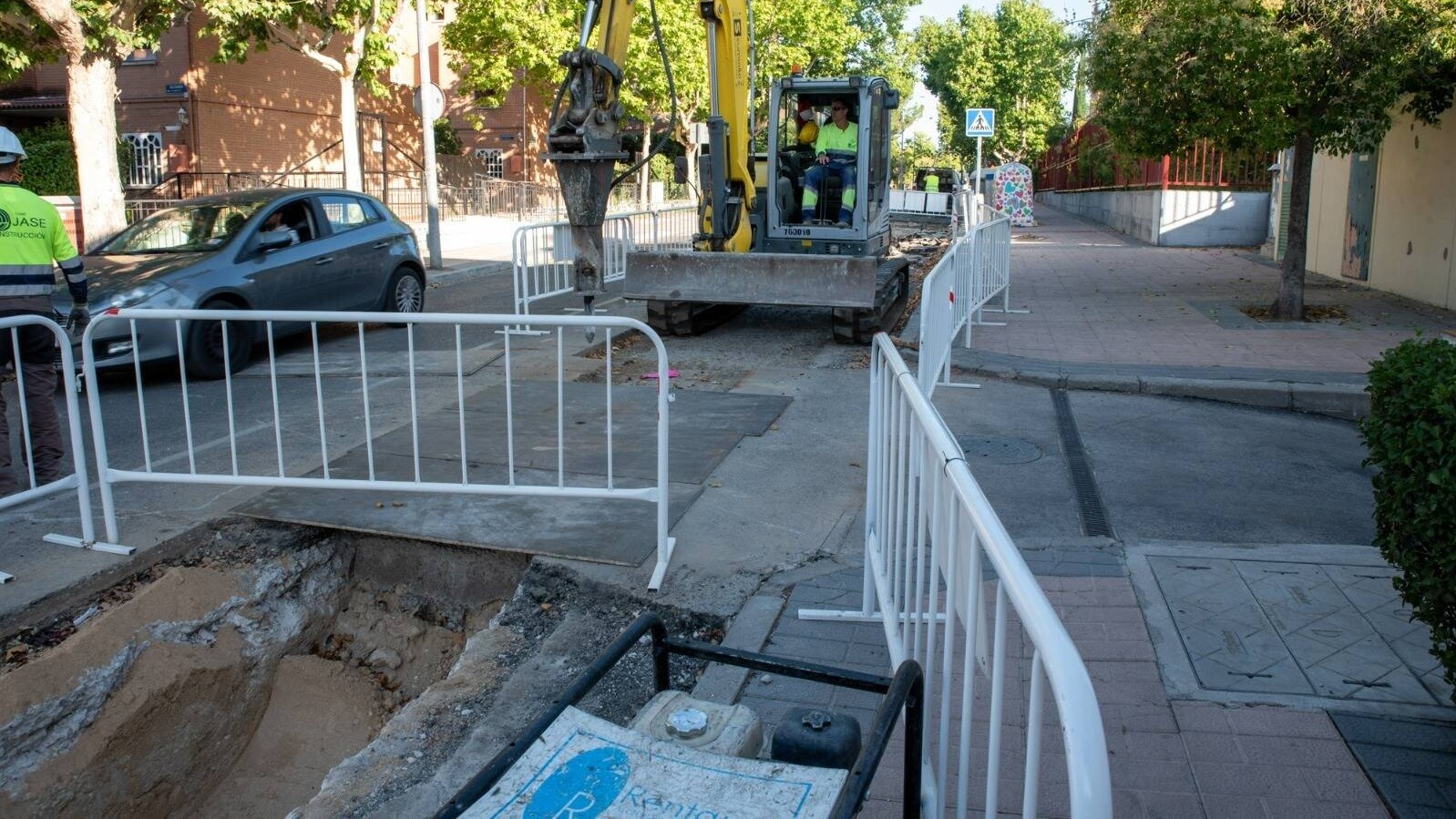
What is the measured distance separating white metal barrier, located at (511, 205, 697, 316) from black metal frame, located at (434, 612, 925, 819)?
7.44 m

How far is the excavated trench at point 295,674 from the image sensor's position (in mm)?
4004

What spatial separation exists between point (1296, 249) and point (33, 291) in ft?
40.4

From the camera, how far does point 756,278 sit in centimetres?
1127

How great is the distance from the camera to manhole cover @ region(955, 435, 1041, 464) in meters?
7.16

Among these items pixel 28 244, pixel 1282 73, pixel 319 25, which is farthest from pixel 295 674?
pixel 319 25

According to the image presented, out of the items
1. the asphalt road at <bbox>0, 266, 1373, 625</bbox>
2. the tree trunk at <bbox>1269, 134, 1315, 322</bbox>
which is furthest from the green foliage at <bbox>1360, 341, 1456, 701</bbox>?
the tree trunk at <bbox>1269, 134, 1315, 322</bbox>

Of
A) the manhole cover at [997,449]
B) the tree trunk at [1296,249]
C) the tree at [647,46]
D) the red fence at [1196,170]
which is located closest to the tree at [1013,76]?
the tree at [647,46]

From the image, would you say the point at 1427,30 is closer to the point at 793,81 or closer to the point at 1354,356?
the point at 1354,356

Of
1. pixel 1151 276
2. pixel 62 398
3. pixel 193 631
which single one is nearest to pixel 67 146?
pixel 62 398

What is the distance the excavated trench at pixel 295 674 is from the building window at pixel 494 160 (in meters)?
40.2

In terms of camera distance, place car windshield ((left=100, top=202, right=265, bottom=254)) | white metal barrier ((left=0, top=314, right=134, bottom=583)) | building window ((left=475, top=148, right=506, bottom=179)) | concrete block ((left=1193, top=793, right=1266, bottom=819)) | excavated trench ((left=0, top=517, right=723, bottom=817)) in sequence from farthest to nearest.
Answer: building window ((left=475, top=148, right=506, bottom=179)) < car windshield ((left=100, top=202, right=265, bottom=254)) < white metal barrier ((left=0, top=314, right=134, bottom=583)) < excavated trench ((left=0, top=517, right=723, bottom=817)) < concrete block ((left=1193, top=793, right=1266, bottom=819))

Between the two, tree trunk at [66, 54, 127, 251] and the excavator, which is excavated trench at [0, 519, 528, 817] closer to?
the excavator

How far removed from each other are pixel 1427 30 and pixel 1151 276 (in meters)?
7.03

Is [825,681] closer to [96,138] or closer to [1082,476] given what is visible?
[1082,476]
